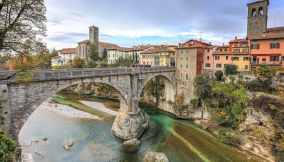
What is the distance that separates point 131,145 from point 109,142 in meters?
2.85

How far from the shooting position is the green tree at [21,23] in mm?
10891

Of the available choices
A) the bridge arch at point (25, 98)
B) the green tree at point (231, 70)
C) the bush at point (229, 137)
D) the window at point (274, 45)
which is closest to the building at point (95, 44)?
the green tree at point (231, 70)

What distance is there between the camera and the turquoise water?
2128 cm

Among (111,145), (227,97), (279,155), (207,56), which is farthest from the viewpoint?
(207,56)

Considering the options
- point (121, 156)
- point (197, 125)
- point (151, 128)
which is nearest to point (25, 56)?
point (121, 156)

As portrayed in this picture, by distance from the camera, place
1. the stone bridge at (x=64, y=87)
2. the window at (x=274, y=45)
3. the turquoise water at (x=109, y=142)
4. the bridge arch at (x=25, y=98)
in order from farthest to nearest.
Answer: the window at (x=274, y=45)
the turquoise water at (x=109, y=142)
the bridge arch at (x=25, y=98)
the stone bridge at (x=64, y=87)

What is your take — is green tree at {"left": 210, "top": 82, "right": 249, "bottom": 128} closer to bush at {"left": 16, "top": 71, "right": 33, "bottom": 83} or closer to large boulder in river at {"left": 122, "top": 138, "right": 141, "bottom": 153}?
large boulder in river at {"left": 122, "top": 138, "right": 141, "bottom": 153}

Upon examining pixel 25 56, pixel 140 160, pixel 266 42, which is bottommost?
pixel 140 160

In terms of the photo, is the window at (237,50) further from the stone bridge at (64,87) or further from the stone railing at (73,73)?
the stone railing at (73,73)

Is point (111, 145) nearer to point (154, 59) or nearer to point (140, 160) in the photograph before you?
point (140, 160)

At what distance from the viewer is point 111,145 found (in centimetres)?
2416

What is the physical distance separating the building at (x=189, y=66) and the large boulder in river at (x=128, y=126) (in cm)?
1277

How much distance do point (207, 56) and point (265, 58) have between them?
10040 millimetres

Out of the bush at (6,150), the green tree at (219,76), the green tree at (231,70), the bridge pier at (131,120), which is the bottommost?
the bridge pier at (131,120)
